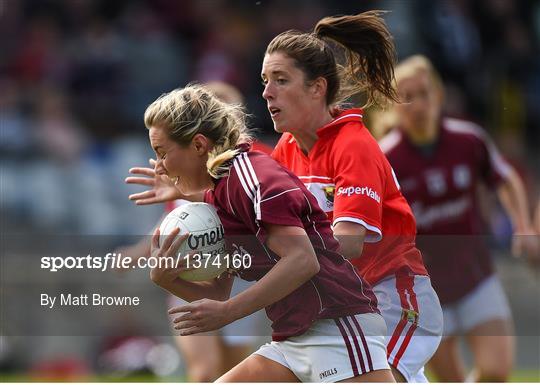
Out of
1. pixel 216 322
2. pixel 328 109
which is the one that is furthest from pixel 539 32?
pixel 216 322

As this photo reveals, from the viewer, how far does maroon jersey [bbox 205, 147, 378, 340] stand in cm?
371

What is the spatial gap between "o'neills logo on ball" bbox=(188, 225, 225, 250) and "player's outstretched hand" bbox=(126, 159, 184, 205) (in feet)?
1.57

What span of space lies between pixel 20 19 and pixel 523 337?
21.2 ft

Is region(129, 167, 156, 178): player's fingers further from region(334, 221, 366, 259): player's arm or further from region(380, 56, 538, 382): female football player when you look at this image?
region(380, 56, 538, 382): female football player

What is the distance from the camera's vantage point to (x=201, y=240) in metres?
3.91

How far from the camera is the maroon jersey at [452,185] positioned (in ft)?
22.0

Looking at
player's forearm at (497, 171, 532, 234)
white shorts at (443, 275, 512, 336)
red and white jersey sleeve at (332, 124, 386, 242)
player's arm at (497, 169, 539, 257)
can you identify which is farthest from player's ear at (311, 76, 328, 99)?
player's forearm at (497, 171, 532, 234)

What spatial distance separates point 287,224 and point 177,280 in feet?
1.67

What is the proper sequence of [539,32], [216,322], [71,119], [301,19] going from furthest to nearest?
[539,32]
[301,19]
[71,119]
[216,322]

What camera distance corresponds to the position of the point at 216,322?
3.62 m

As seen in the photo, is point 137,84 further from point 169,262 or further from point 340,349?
point 340,349

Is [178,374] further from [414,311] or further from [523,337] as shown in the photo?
[414,311]

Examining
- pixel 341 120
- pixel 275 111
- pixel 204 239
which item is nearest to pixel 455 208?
pixel 341 120

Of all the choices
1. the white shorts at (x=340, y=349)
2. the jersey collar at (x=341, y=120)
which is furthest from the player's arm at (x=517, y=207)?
the white shorts at (x=340, y=349)
